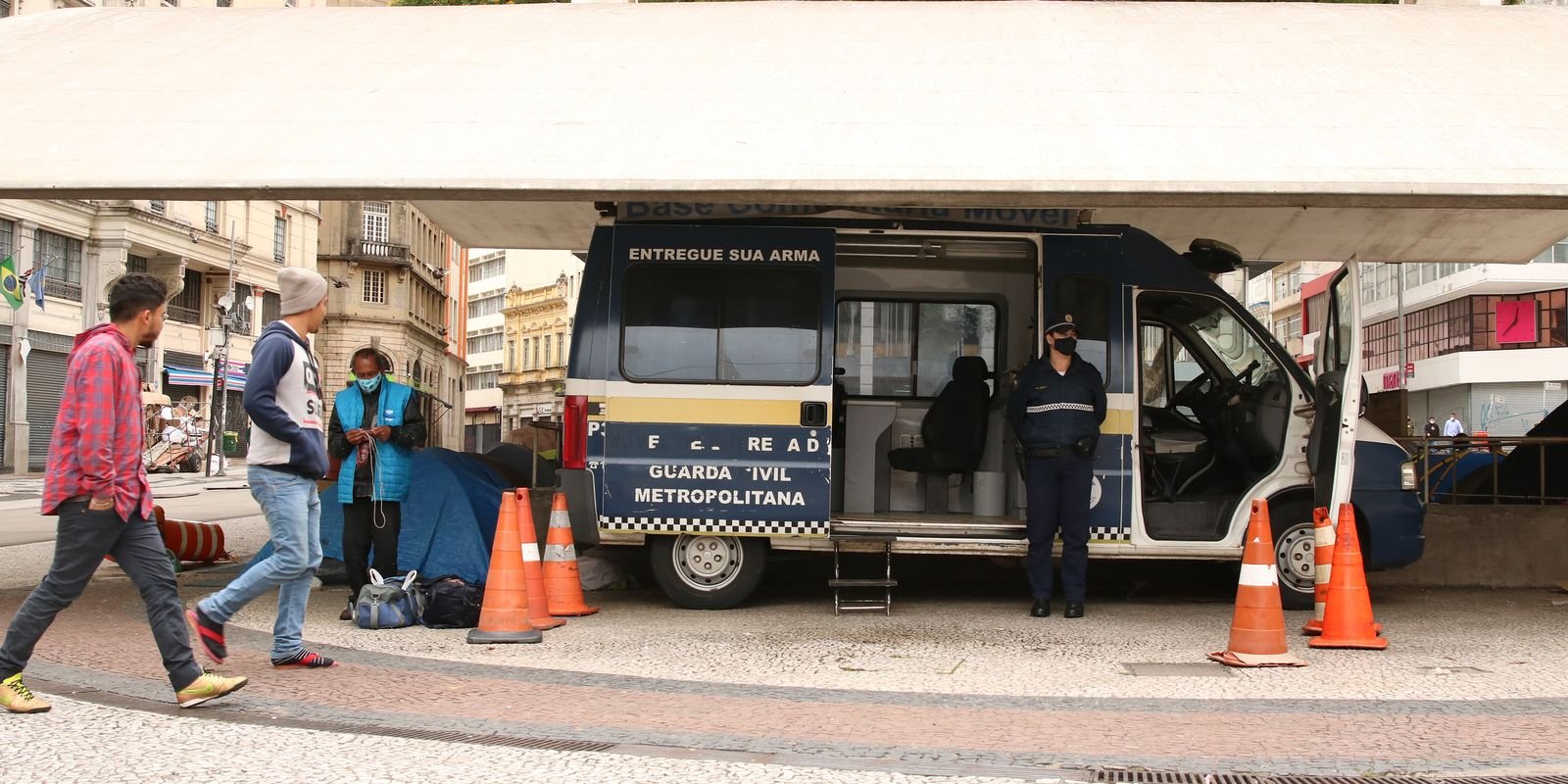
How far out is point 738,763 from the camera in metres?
4.68

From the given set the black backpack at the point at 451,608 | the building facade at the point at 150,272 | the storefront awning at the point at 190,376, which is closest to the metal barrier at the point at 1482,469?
the black backpack at the point at 451,608

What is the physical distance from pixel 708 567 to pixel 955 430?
6.92 ft

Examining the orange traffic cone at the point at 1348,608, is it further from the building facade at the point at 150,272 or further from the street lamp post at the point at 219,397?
the street lamp post at the point at 219,397

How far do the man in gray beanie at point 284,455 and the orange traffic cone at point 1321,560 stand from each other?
547cm

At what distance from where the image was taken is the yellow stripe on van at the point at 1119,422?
8.67 metres

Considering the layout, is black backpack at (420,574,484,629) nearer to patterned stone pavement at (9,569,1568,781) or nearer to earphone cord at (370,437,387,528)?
earphone cord at (370,437,387,528)

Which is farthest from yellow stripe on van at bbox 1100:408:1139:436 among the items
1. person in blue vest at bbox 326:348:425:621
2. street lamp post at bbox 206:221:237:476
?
street lamp post at bbox 206:221:237:476

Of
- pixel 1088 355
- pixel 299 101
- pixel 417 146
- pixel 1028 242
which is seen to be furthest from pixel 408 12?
pixel 1088 355

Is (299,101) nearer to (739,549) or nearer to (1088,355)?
(739,549)

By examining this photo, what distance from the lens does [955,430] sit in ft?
31.6

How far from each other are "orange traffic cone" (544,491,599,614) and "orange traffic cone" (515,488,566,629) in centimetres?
31

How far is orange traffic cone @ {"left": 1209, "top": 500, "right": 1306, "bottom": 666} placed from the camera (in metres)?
6.93

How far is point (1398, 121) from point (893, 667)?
16.3 feet

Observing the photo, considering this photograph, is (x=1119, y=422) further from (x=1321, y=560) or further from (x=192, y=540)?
(x=192, y=540)
